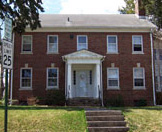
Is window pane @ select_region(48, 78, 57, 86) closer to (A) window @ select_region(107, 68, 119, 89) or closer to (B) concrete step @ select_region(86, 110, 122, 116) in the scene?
(A) window @ select_region(107, 68, 119, 89)

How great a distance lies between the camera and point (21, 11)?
1563cm

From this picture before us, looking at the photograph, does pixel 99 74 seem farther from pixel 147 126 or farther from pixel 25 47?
pixel 147 126

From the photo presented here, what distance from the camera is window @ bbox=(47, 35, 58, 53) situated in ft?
70.0

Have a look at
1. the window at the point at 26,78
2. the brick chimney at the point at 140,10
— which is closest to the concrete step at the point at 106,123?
the window at the point at 26,78

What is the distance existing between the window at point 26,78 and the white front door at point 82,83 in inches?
162

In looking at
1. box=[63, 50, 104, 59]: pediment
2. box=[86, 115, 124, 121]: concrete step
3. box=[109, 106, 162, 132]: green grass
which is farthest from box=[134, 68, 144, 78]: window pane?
box=[86, 115, 124, 121]: concrete step

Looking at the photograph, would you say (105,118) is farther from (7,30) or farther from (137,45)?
(137,45)

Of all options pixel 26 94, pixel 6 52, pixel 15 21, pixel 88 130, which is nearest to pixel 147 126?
pixel 88 130

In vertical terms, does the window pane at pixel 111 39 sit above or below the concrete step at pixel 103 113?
above

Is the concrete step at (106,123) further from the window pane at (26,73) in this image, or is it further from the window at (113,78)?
the window pane at (26,73)

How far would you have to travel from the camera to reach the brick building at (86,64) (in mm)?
20812

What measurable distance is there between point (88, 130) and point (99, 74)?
32.1ft

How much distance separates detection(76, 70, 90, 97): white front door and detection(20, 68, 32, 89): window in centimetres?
411

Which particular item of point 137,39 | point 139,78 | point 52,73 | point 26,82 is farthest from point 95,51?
point 26,82
